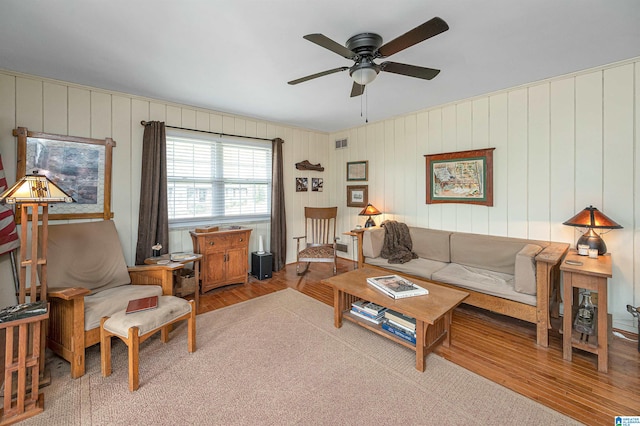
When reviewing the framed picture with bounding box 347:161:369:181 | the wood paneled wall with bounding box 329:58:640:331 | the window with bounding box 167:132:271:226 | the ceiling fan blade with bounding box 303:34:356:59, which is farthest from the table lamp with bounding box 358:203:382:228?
the ceiling fan blade with bounding box 303:34:356:59

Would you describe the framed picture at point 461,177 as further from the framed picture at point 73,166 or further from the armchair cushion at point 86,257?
the framed picture at point 73,166

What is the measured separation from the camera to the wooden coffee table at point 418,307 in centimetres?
203

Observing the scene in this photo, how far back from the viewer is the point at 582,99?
9.17 feet

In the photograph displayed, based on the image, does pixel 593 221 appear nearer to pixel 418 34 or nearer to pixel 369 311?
pixel 369 311

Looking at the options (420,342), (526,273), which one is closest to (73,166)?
(420,342)

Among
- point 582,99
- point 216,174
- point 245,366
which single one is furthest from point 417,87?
point 245,366

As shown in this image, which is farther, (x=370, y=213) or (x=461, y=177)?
(x=370, y=213)

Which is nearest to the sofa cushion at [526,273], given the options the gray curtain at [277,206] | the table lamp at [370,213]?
the table lamp at [370,213]

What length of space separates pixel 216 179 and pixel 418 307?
3.38 meters

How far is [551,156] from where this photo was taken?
3010 millimetres

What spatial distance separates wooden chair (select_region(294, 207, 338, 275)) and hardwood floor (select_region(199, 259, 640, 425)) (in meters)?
1.70

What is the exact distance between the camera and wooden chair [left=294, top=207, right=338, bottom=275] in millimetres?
4270

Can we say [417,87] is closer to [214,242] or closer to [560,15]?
[560,15]

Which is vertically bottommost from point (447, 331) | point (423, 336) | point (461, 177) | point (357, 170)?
point (447, 331)
